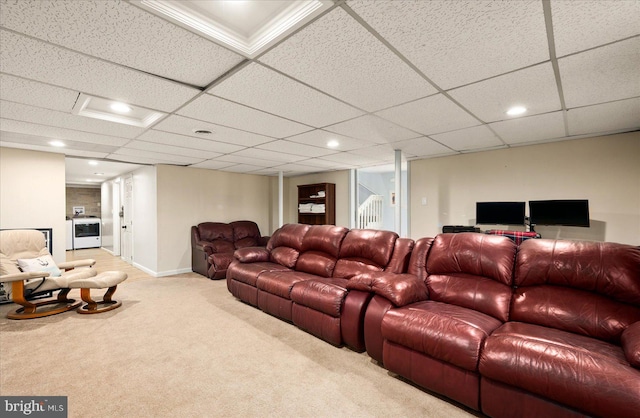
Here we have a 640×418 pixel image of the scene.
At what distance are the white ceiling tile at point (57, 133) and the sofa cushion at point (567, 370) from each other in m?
4.56

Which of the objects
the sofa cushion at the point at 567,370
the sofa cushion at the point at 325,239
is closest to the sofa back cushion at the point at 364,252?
the sofa cushion at the point at 325,239

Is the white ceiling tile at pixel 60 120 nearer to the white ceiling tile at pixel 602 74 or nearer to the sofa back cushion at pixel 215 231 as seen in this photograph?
the sofa back cushion at pixel 215 231

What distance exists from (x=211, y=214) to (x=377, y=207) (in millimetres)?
4579

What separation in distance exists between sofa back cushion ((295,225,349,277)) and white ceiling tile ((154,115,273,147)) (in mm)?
1462

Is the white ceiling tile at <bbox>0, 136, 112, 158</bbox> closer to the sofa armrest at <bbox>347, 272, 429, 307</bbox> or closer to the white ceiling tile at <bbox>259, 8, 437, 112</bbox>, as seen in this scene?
the white ceiling tile at <bbox>259, 8, 437, 112</bbox>

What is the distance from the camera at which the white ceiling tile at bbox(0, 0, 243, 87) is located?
1316 mm

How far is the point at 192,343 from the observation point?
9.10ft

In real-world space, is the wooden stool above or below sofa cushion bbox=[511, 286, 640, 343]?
below

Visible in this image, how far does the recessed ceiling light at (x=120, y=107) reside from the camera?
8.49ft

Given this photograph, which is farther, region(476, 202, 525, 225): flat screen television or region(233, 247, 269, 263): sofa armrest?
region(233, 247, 269, 263): sofa armrest

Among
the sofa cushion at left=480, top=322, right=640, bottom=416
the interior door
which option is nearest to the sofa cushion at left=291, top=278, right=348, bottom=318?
the sofa cushion at left=480, top=322, right=640, bottom=416

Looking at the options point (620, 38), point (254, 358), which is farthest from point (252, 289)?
point (620, 38)

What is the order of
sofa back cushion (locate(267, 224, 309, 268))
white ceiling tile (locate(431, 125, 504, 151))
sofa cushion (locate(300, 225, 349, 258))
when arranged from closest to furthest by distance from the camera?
white ceiling tile (locate(431, 125, 504, 151))
sofa cushion (locate(300, 225, 349, 258))
sofa back cushion (locate(267, 224, 309, 268))

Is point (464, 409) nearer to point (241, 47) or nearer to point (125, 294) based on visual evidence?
point (241, 47)
